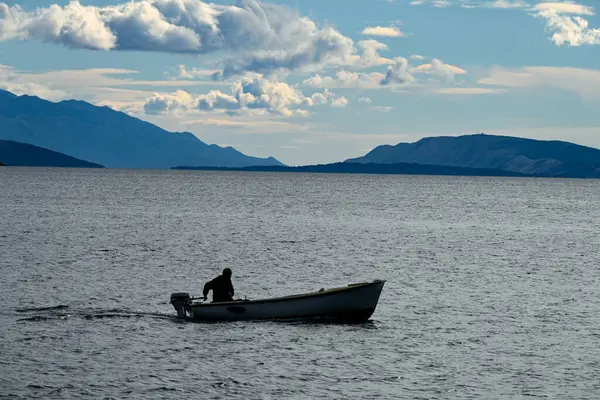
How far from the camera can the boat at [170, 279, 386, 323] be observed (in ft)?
135

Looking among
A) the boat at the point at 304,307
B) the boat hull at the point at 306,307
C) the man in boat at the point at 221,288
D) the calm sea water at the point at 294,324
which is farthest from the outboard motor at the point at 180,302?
the calm sea water at the point at 294,324

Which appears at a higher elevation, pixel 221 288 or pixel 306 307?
pixel 221 288

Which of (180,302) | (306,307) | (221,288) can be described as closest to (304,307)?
(306,307)

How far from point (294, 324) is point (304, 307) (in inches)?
36.4

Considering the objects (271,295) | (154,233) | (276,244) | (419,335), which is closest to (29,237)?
(154,233)

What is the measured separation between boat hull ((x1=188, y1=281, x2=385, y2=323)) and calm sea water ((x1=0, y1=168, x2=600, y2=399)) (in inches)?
30.2

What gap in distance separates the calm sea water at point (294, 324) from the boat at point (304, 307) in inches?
29.7

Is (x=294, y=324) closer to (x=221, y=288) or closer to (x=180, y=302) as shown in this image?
(x=221, y=288)

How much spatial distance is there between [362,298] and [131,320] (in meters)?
11.0

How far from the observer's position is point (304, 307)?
41.2m

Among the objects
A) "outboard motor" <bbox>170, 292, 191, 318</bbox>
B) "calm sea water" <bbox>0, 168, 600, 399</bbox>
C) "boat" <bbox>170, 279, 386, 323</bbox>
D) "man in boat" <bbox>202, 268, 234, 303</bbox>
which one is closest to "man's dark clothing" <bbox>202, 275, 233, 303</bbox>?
"man in boat" <bbox>202, 268, 234, 303</bbox>

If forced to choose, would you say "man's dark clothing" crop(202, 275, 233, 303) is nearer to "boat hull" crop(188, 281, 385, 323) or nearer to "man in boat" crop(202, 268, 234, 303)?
"man in boat" crop(202, 268, 234, 303)

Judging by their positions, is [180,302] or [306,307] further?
[180,302]

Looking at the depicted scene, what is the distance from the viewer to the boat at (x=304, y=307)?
41000 mm
